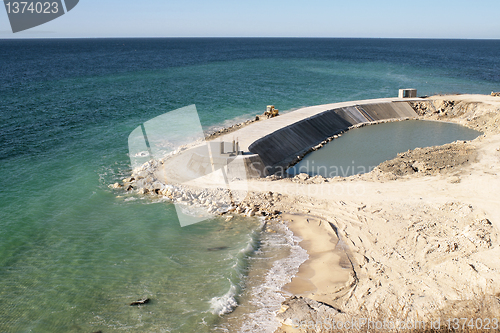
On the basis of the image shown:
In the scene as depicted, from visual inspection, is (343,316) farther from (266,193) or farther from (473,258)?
(266,193)

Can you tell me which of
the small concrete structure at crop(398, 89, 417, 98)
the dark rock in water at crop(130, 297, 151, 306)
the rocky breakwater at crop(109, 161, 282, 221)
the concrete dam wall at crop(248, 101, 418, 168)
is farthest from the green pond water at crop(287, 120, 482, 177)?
the dark rock in water at crop(130, 297, 151, 306)

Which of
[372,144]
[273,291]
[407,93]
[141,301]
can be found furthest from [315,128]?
[141,301]

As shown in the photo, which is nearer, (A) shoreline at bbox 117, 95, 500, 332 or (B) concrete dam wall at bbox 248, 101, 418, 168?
(A) shoreline at bbox 117, 95, 500, 332

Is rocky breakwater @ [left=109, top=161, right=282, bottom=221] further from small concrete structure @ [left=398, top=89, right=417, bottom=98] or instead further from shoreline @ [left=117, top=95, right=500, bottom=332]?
small concrete structure @ [left=398, top=89, right=417, bottom=98]

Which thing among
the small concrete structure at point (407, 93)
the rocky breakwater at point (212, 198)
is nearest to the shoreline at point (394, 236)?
the rocky breakwater at point (212, 198)

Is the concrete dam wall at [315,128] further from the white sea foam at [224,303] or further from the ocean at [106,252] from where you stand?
the white sea foam at [224,303]

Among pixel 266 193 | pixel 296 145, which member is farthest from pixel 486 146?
pixel 266 193

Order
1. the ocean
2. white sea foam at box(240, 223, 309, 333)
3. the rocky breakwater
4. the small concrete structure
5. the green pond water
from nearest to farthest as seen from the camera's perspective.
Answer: white sea foam at box(240, 223, 309, 333), the ocean, the rocky breakwater, the green pond water, the small concrete structure
